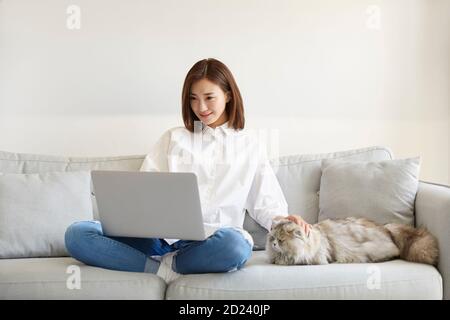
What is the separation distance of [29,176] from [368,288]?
1.42 m

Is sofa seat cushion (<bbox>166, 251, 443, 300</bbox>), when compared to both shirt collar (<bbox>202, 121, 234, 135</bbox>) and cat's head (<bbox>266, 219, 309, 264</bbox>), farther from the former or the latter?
shirt collar (<bbox>202, 121, 234, 135</bbox>)

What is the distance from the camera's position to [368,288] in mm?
1985

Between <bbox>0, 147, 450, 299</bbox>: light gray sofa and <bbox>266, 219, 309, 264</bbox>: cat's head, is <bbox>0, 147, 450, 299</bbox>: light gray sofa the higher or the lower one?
the lower one

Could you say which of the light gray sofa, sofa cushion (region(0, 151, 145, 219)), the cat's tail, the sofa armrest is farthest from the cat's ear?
sofa cushion (region(0, 151, 145, 219))

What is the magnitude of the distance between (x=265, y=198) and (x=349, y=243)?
40 cm

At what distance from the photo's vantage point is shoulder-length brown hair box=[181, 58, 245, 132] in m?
2.51

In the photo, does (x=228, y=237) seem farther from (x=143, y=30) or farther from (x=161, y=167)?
(x=143, y=30)

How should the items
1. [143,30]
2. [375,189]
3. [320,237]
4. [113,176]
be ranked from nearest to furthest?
[113,176], [320,237], [375,189], [143,30]

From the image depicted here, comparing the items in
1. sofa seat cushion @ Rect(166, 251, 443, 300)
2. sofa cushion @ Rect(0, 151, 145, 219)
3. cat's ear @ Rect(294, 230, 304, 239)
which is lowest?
sofa seat cushion @ Rect(166, 251, 443, 300)

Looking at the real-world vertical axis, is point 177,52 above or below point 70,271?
above

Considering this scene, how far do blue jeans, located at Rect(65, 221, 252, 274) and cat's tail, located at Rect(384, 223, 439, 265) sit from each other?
59 cm

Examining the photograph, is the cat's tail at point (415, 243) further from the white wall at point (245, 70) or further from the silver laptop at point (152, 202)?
the white wall at point (245, 70)

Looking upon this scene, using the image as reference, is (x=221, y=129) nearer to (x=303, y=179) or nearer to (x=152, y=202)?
(x=303, y=179)

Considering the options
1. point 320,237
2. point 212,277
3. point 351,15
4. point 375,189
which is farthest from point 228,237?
point 351,15
